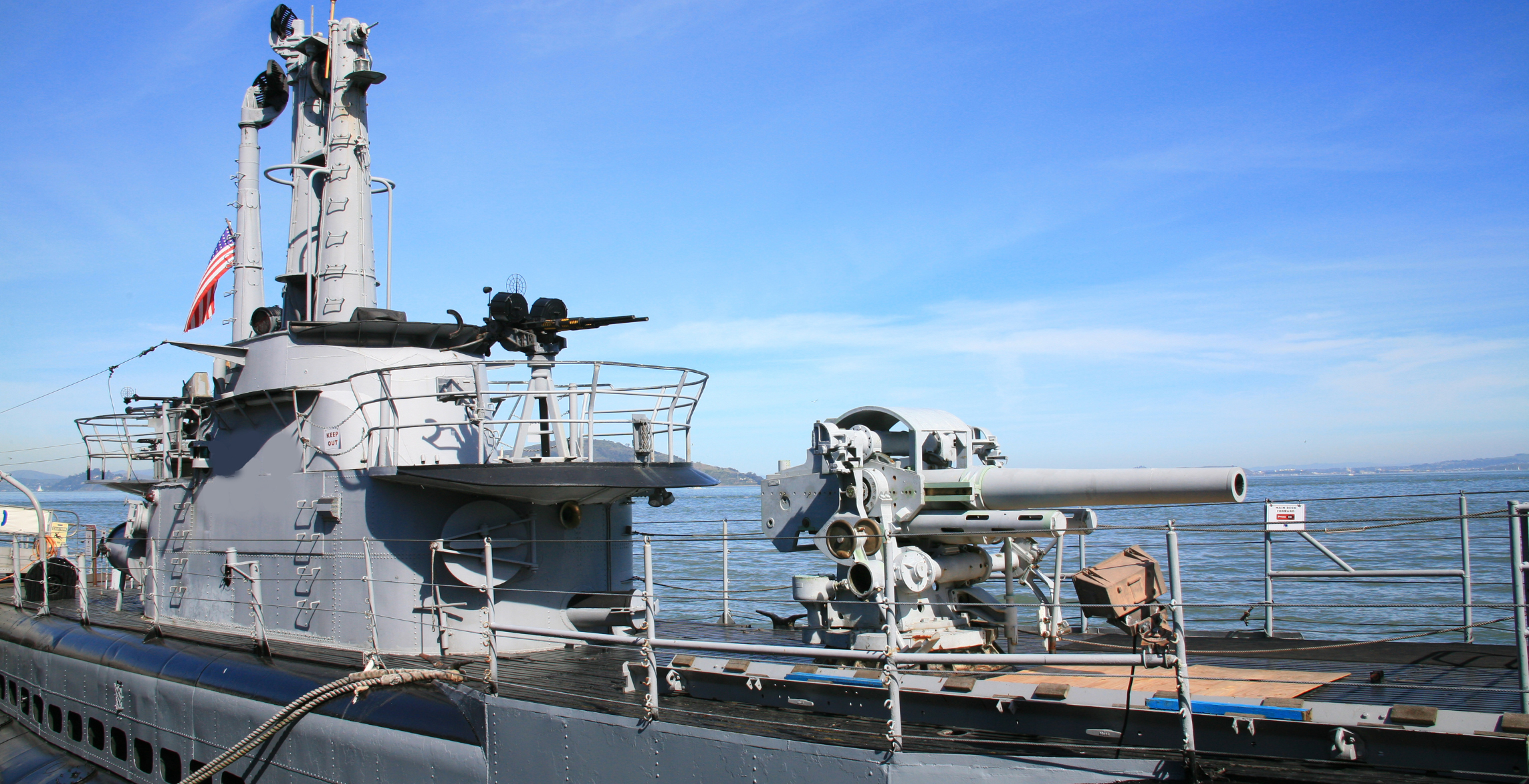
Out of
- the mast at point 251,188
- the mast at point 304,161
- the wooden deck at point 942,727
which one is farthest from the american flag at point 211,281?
the wooden deck at point 942,727

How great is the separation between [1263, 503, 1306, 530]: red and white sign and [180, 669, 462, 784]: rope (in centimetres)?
798

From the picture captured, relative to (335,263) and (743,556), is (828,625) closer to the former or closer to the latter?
(335,263)

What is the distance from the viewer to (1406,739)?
4.82 metres

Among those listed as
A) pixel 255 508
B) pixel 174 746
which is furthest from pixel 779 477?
pixel 174 746

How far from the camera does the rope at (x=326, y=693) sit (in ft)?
24.9

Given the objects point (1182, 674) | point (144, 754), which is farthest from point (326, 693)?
point (1182, 674)

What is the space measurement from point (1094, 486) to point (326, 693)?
607 cm

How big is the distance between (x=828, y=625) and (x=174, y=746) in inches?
268

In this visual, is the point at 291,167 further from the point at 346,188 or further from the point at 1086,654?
the point at 1086,654

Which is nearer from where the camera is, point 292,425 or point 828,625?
point 828,625

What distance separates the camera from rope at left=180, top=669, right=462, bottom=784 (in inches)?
299

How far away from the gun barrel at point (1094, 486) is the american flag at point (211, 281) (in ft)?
42.5

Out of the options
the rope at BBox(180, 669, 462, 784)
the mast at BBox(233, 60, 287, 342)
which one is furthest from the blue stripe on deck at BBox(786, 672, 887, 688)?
the mast at BBox(233, 60, 287, 342)

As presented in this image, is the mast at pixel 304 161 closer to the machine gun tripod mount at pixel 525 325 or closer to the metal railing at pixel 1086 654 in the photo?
the machine gun tripod mount at pixel 525 325
